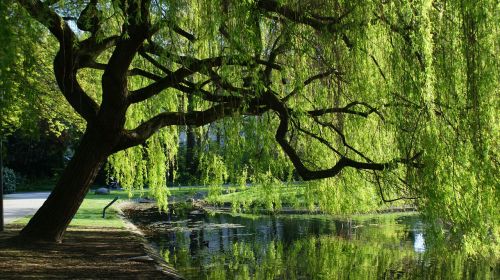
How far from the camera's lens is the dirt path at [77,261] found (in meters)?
7.54

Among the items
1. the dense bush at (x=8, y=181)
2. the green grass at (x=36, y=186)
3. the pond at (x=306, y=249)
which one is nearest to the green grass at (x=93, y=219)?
the pond at (x=306, y=249)

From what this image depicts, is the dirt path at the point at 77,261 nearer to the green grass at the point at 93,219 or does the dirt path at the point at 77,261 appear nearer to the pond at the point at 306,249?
the pond at the point at 306,249

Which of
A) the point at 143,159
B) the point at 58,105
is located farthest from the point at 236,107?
the point at 58,105

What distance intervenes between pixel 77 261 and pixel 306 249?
5494 mm

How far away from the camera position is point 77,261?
849cm

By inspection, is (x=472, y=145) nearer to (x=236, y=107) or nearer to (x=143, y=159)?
(x=236, y=107)

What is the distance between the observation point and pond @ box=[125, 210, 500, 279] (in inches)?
400

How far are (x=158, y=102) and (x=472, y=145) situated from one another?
5.56m

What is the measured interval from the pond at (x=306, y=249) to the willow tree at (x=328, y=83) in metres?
1.39

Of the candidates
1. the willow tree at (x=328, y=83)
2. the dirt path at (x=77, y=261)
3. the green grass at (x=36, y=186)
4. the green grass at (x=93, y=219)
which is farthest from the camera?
the green grass at (x=36, y=186)

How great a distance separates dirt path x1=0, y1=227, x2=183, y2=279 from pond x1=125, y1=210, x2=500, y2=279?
1.09m

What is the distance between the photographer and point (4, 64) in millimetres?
4824

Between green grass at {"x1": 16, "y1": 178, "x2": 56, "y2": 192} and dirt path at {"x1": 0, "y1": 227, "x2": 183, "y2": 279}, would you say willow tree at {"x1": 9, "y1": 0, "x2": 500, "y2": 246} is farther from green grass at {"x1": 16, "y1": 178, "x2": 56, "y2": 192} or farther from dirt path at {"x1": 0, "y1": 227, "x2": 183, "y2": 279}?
green grass at {"x1": 16, "y1": 178, "x2": 56, "y2": 192}

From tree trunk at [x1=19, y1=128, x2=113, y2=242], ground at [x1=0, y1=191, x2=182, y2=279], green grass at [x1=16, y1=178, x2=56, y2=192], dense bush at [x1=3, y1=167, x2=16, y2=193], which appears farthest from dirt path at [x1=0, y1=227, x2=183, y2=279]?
green grass at [x1=16, y1=178, x2=56, y2=192]
